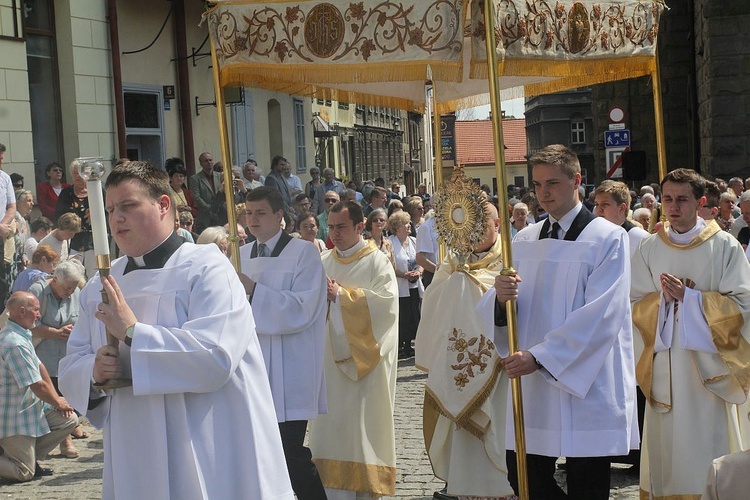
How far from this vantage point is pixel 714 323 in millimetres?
6070

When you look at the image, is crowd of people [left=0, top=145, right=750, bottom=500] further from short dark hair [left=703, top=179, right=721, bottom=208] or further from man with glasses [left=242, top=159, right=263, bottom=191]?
man with glasses [left=242, top=159, right=263, bottom=191]

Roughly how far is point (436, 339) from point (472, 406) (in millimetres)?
502

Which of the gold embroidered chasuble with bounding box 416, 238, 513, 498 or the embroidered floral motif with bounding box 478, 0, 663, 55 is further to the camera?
the gold embroidered chasuble with bounding box 416, 238, 513, 498

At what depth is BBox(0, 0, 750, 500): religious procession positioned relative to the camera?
3.94 m

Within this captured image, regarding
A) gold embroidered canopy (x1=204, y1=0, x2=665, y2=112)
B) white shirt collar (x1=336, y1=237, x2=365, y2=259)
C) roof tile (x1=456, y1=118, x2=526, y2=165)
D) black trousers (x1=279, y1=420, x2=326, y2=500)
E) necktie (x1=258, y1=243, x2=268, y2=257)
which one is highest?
roof tile (x1=456, y1=118, x2=526, y2=165)

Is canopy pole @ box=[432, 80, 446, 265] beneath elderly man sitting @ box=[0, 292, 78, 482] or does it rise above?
above

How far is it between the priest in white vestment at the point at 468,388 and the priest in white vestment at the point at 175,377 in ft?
8.79

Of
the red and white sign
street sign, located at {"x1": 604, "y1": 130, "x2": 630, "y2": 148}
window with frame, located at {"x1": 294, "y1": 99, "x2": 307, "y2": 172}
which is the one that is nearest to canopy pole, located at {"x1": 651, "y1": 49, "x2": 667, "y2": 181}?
street sign, located at {"x1": 604, "y1": 130, "x2": 630, "y2": 148}

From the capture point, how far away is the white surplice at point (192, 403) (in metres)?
3.84

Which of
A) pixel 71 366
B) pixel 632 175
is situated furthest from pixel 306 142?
pixel 71 366

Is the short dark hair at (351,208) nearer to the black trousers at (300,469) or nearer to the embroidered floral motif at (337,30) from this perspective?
the embroidered floral motif at (337,30)

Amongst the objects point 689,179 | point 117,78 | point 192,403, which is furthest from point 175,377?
point 117,78

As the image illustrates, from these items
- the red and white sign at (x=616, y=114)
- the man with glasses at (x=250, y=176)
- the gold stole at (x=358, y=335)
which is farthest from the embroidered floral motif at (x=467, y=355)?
the red and white sign at (x=616, y=114)

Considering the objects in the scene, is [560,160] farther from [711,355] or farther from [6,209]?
[6,209]
